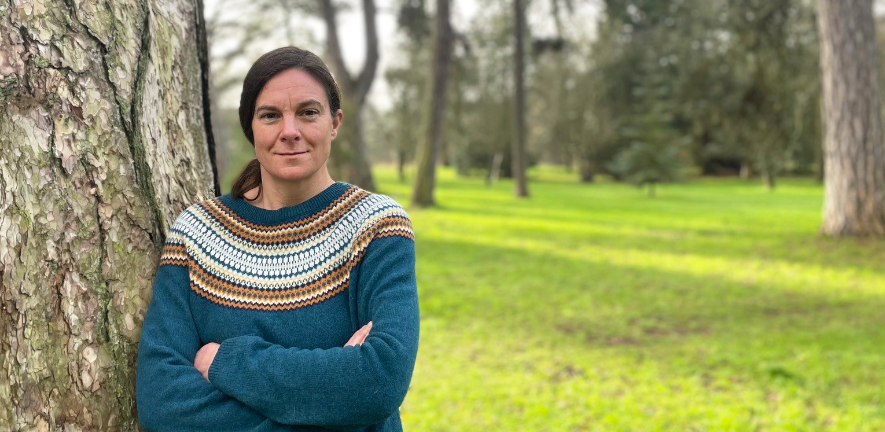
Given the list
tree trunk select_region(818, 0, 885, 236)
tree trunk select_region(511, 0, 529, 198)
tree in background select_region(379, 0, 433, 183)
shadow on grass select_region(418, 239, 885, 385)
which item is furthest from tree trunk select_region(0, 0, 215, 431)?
tree in background select_region(379, 0, 433, 183)

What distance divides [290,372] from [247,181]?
2.03ft

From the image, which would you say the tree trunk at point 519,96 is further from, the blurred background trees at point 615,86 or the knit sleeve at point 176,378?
the knit sleeve at point 176,378

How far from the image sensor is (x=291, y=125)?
172cm

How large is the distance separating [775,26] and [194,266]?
15.0 metres

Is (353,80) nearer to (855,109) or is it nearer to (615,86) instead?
(855,109)

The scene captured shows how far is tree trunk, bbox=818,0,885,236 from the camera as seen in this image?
32.3ft

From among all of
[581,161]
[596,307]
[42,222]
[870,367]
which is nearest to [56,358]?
[42,222]

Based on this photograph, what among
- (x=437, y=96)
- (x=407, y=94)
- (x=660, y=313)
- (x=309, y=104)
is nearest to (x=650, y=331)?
(x=660, y=313)

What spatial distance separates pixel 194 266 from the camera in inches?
70.4

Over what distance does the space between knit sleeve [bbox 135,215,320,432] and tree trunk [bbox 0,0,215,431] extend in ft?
0.35

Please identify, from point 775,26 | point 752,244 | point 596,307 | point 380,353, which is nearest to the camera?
point 380,353

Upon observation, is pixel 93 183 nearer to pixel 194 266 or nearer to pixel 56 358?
pixel 194 266

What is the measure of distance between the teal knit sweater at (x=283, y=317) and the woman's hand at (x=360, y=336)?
0.12 feet

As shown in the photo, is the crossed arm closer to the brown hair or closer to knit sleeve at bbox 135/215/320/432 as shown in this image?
knit sleeve at bbox 135/215/320/432
